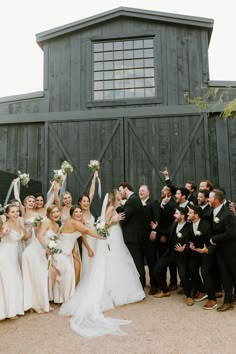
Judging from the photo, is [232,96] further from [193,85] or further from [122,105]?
[122,105]

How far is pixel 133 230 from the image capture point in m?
6.12

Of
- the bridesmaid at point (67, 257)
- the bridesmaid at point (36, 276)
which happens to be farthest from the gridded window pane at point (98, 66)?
the bridesmaid at point (36, 276)

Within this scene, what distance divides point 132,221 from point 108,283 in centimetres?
114

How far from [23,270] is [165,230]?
267cm

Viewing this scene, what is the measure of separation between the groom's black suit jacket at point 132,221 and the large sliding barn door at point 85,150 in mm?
3383

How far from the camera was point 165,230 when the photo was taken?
6.48 m

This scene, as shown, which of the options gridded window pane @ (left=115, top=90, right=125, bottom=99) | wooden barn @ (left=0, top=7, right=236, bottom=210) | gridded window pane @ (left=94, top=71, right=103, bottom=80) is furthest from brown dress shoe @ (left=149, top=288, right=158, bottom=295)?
gridded window pane @ (left=94, top=71, right=103, bottom=80)

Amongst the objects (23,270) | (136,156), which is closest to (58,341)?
(23,270)

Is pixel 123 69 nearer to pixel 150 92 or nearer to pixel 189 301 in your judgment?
pixel 150 92

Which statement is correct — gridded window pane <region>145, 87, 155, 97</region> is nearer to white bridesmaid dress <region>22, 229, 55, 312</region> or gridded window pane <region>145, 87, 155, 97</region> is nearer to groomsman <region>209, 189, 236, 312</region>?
groomsman <region>209, 189, 236, 312</region>

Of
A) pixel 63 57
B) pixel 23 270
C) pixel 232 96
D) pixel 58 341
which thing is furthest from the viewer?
pixel 63 57

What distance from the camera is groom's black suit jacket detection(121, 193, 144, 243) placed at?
6.06 meters

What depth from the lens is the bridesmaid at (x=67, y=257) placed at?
5.66 meters

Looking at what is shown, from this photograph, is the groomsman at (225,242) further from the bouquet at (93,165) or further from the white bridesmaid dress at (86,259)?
the bouquet at (93,165)
